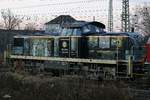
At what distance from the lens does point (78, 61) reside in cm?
2500

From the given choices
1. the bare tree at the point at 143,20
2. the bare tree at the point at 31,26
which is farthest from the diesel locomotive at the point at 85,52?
the bare tree at the point at 31,26

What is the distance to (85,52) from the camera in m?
25.1

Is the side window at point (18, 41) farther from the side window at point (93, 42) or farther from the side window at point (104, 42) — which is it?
the side window at point (104, 42)

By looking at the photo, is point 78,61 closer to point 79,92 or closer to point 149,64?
point 149,64

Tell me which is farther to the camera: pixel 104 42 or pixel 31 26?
pixel 31 26

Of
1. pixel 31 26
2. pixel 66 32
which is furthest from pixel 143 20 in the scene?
pixel 66 32

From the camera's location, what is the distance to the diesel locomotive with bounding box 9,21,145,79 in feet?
75.8

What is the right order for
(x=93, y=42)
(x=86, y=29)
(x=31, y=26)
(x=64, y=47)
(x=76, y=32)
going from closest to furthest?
(x=93, y=42), (x=76, y=32), (x=86, y=29), (x=64, y=47), (x=31, y=26)

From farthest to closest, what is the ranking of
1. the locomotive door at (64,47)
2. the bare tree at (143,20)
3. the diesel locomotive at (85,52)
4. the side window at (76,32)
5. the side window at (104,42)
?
the bare tree at (143,20), the locomotive door at (64,47), the side window at (76,32), the side window at (104,42), the diesel locomotive at (85,52)

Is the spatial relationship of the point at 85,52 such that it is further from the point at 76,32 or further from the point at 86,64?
the point at 76,32

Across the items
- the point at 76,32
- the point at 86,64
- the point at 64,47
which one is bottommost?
the point at 86,64

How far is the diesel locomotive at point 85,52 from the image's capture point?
2312 cm

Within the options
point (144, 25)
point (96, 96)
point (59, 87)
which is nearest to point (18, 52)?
point (59, 87)

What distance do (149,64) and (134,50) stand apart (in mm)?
3110
